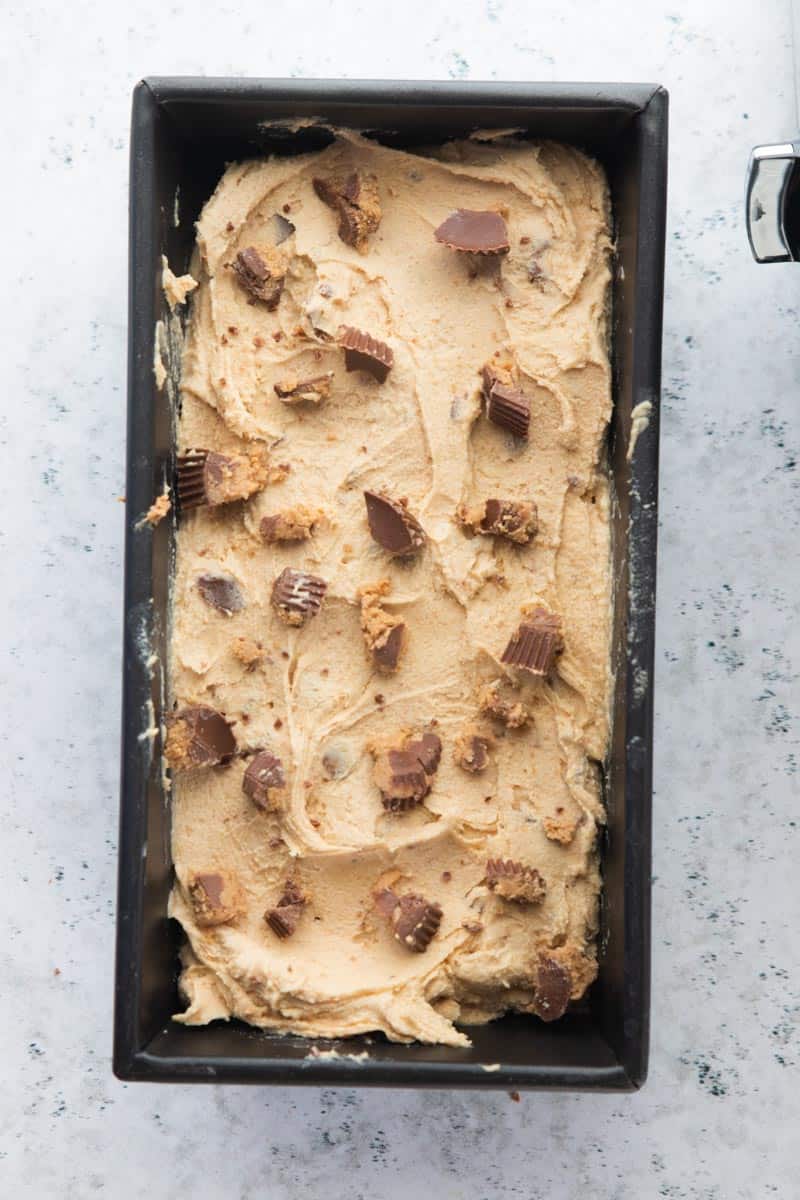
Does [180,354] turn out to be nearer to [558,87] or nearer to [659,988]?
[558,87]

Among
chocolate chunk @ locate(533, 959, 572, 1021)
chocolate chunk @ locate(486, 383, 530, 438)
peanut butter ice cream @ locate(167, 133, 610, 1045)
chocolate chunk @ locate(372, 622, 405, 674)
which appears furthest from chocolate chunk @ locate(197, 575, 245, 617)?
chocolate chunk @ locate(533, 959, 572, 1021)

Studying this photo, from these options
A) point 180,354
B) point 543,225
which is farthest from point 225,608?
point 543,225

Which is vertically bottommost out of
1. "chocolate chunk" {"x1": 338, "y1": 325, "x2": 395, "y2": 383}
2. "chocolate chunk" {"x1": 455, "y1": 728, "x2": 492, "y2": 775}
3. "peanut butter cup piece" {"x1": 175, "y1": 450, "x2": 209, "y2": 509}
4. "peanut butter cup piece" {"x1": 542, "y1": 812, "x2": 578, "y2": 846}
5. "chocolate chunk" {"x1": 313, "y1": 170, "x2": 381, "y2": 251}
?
"peanut butter cup piece" {"x1": 542, "y1": 812, "x2": 578, "y2": 846}

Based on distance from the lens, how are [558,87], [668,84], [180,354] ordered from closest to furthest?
[558,87] < [180,354] < [668,84]

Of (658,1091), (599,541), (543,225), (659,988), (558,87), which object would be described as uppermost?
(558,87)

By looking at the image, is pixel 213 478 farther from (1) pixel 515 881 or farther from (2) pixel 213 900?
(1) pixel 515 881

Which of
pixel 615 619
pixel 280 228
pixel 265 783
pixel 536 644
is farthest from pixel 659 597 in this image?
pixel 280 228

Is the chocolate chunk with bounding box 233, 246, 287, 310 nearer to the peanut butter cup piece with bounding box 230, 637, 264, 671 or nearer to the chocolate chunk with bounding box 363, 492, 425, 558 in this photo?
the chocolate chunk with bounding box 363, 492, 425, 558
